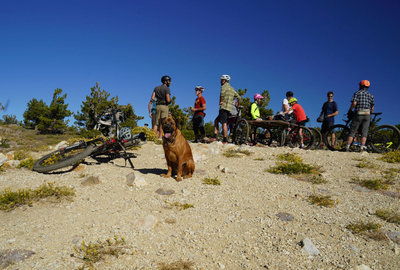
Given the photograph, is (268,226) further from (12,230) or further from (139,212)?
(12,230)

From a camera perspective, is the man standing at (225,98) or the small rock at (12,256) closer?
the small rock at (12,256)

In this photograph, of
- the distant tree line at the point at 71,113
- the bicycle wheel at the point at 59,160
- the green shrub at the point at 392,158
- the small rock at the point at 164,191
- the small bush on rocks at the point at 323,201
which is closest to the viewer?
the small bush on rocks at the point at 323,201

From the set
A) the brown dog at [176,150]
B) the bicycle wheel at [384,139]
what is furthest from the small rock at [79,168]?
the bicycle wheel at [384,139]

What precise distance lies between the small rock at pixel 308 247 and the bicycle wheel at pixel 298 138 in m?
7.55

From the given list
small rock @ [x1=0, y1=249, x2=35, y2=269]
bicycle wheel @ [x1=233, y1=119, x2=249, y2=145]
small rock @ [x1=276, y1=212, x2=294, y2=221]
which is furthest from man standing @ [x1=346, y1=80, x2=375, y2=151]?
small rock @ [x1=0, y1=249, x2=35, y2=269]

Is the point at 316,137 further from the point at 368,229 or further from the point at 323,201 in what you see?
the point at 368,229

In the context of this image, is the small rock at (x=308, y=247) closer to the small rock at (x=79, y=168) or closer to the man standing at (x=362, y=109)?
the small rock at (x=79, y=168)

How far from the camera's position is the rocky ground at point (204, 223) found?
8.29 feet

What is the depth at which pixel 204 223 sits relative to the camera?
3.40 metres

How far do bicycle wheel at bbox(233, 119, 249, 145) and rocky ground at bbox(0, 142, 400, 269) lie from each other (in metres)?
4.77

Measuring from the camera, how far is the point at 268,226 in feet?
10.7

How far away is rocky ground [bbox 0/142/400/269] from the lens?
8.29ft

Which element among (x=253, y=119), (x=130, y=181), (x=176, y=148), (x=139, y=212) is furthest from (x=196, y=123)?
(x=139, y=212)

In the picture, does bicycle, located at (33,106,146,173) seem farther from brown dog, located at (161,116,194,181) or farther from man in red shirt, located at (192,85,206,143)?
man in red shirt, located at (192,85,206,143)
